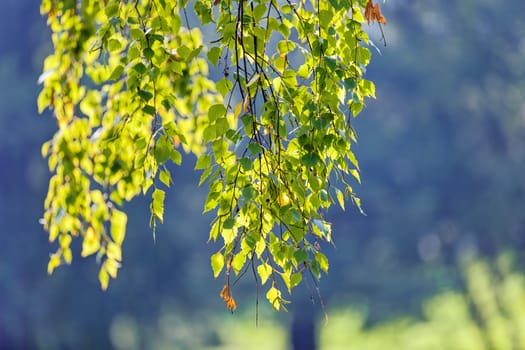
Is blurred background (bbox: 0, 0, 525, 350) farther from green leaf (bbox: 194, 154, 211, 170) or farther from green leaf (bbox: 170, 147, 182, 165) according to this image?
green leaf (bbox: 194, 154, 211, 170)

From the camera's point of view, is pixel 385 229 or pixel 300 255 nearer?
pixel 300 255

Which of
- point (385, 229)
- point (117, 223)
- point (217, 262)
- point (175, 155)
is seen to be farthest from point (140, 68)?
point (385, 229)

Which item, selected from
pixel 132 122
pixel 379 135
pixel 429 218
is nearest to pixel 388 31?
pixel 379 135

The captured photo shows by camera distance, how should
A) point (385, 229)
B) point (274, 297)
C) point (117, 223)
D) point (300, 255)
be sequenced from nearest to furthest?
1. point (300, 255)
2. point (274, 297)
3. point (117, 223)
4. point (385, 229)

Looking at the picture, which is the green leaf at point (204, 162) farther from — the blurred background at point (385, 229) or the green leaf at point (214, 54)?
the blurred background at point (385, 229)

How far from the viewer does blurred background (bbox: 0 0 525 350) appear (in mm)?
9773

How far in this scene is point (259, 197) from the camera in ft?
5.36

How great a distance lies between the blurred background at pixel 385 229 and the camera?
977 cm

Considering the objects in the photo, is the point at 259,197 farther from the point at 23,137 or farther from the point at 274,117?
the point at 23,137

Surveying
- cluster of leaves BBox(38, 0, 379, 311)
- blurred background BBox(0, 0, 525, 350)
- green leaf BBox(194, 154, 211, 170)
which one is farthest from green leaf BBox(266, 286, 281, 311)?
blurred background BBox(0, 0, 525, 350)

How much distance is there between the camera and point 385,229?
10.4 meters

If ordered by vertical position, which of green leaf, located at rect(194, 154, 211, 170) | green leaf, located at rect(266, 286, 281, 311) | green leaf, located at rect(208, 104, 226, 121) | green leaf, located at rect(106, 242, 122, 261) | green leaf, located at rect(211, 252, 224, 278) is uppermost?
green leaf, located at rect(106, 242, 122, 261)

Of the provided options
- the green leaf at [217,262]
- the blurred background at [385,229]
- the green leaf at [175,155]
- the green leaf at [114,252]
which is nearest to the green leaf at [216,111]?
the green leaf at [175,155]

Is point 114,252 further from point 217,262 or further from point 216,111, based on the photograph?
point 216,111
